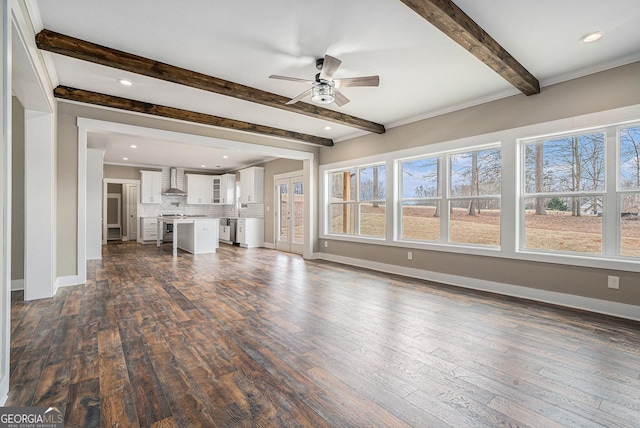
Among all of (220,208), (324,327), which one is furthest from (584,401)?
(220,208)

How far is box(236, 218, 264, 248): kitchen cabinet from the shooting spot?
9109mm

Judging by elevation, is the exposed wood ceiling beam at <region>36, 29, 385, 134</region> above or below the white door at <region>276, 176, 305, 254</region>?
above

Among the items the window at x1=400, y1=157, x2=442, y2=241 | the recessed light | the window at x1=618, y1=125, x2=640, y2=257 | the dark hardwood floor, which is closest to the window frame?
the window at x1=618, y1=125, x2=640, y2=257

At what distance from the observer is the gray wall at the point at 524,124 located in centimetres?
323

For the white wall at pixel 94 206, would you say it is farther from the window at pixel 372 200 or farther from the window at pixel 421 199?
the window at pixel 421 199

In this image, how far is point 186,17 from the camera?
2.54 meters

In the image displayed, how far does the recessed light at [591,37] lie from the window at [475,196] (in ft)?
5.36

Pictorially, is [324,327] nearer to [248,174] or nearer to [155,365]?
[155,365]

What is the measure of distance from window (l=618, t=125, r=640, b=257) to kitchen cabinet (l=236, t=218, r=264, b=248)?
7856mm

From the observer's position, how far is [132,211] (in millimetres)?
10352

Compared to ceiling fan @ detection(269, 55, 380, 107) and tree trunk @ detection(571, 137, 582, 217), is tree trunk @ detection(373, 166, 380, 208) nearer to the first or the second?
ceiling fan @ detection(269, 55, 380, 107)

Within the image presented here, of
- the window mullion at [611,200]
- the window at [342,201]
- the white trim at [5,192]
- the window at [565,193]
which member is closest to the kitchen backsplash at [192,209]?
the window at [342,201]

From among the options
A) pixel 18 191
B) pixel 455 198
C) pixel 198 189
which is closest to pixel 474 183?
pixel 455 198

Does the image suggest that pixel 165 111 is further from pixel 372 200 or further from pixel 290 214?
pixel 290 214
